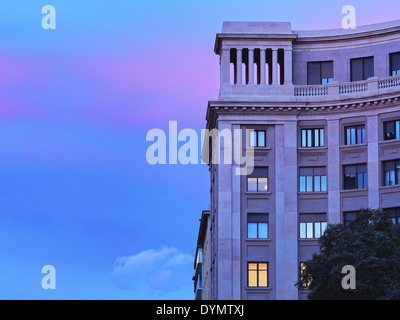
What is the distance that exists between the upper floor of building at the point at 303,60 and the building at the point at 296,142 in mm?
86

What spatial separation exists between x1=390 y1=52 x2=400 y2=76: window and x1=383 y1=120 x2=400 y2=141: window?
15.1 feet

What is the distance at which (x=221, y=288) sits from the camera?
85.4 metres

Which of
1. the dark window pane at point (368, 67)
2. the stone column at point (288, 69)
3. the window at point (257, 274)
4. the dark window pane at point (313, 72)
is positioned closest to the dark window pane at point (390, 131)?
the dark window pane at point (368, 67)

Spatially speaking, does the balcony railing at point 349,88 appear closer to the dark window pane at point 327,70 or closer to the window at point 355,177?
the dark window pane at point 327,70

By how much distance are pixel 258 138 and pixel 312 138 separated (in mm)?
4568

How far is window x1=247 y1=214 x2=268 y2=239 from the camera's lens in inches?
3408

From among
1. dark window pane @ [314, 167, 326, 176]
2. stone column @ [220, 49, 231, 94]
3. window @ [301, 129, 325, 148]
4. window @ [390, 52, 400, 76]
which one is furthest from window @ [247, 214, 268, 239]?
window @ [390, 52, 400, 76]

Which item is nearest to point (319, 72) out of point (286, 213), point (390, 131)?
point (390, 131)

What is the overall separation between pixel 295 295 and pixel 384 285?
24.4 metres

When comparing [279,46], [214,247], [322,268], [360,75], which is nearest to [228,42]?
[279,46]

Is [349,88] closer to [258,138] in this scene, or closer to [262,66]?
[262,66]

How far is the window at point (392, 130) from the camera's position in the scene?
279 ft

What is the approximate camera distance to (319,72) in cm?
9056

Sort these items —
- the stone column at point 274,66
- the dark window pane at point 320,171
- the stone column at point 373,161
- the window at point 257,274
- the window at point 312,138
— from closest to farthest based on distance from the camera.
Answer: the stone column at point 373,161 → the window at point 257,274 → the dark window pane at point 320,171 → the window at point 312,138 → the stone column at point 274,66
